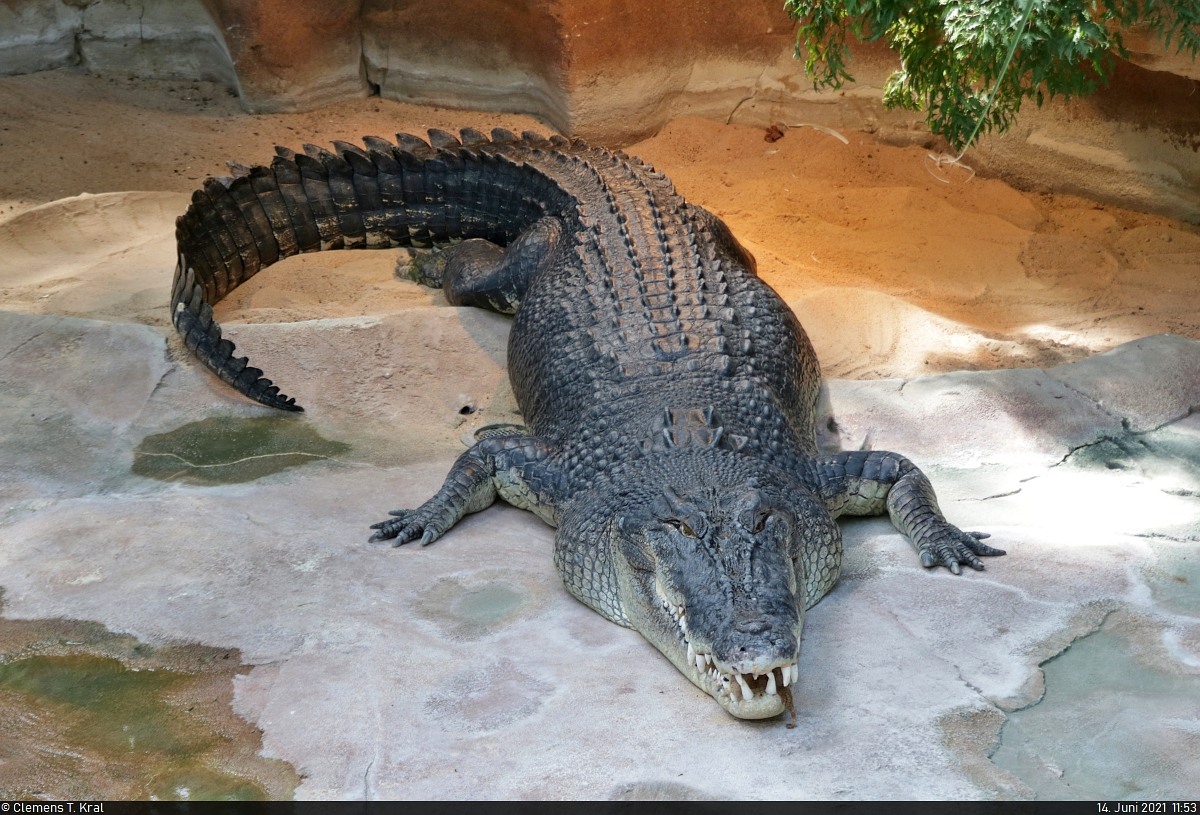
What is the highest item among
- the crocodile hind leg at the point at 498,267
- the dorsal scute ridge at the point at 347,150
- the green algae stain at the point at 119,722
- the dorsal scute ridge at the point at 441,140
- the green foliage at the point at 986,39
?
the green foliage at the point at 986,39

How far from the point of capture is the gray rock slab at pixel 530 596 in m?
2.75

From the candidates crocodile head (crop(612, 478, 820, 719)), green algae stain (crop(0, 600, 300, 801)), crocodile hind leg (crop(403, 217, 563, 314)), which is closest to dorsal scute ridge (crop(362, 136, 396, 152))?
crocodile hind leg (crop(403, 217, 563, 314))

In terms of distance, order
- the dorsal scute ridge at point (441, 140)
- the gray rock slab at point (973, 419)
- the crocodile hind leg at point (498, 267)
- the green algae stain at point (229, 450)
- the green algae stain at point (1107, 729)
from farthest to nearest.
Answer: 1. the dorsal scute ridge at point (441, 140)
2. the crocodile hind leg at point (498, 267)
3. the gray rock slab at point (973, 419)
4. the green algae stain at point (229, 450)
5. the green algae stain at point (1107, 729)

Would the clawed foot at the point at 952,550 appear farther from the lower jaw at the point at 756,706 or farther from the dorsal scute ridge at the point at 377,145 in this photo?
the dorsal scute ridge at the point at 377,145

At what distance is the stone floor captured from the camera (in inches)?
108

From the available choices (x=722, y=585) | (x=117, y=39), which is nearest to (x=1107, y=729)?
(x=722, y=585)

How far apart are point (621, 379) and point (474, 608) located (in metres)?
1.19

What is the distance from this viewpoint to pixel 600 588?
A: 3.54 m

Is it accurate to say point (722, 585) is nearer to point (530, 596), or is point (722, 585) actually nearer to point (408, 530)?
point (530, 596)

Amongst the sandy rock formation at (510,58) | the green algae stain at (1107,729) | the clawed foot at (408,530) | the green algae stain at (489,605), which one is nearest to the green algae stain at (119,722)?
the green algae stain at (489,605)

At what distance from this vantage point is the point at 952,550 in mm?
3691

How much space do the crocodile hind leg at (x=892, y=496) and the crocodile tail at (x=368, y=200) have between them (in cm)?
244

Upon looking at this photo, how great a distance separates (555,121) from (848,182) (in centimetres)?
229

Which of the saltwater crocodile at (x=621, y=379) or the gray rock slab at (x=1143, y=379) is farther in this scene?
the gray rock slab at (x=1143, y=379)
